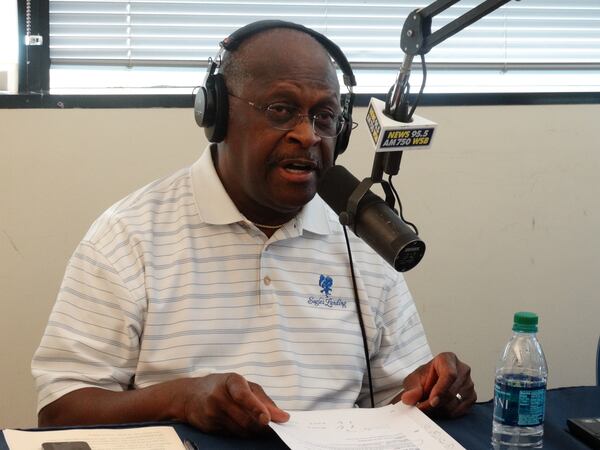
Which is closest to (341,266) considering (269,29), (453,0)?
(269,29)

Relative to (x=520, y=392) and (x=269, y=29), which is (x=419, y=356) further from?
(x=269, y=29)

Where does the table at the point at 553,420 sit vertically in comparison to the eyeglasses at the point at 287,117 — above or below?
below

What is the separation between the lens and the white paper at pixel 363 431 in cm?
129

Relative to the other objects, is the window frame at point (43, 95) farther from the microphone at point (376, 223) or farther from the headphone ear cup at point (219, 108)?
the microphone at point (376, 223)

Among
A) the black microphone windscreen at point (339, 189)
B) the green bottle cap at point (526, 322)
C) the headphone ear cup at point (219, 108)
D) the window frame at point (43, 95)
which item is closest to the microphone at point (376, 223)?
the black microphone windscreen at point (339, 189)

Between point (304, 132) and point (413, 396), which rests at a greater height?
point (304, 132)

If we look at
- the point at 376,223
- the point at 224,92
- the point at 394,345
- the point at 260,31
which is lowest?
the point at 394,345

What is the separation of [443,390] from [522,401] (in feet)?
0.60

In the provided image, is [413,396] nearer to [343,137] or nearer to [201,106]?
[343,137]

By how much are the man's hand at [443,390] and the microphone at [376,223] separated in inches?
13.7

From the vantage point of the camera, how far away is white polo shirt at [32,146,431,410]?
5.18 feet

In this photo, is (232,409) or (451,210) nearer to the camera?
(232,409)

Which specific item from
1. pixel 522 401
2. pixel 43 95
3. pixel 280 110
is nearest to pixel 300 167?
pixel 280 110

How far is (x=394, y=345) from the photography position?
1.80 m
